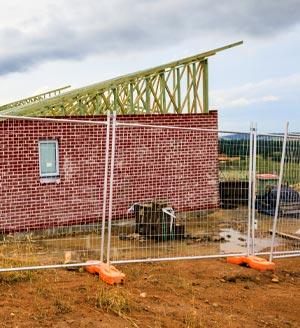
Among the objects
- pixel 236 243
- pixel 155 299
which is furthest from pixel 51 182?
pixel 155 299

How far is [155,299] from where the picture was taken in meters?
6.35

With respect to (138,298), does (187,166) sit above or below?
above

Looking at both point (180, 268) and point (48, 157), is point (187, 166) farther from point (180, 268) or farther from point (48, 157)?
point (180, 268)

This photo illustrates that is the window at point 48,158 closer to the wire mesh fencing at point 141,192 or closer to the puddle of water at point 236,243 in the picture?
the wire mesh fencing at point 141,192

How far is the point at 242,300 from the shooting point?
6.62 m

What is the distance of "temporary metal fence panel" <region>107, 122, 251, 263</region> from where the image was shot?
10.1 metres

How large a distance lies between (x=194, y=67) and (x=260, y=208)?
5.22 meters

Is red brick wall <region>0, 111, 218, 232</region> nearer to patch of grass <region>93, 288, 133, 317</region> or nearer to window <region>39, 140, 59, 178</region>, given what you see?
window <region>39, 140, 59, 178</region>

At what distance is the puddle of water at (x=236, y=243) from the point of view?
1048cm

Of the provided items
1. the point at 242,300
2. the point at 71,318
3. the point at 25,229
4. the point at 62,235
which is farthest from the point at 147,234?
the point at 71,318

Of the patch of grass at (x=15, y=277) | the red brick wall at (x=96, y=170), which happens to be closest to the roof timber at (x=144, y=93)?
the red brick wall at (x=96, y=170)

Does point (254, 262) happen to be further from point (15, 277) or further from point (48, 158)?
point (48, 158)

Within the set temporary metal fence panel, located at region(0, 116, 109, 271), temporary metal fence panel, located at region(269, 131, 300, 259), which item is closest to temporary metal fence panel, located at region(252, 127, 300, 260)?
temporary metal fence panel, located at region(269, 131, 300, 259)

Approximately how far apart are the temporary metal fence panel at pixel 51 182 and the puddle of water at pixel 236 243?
9.74 ft
